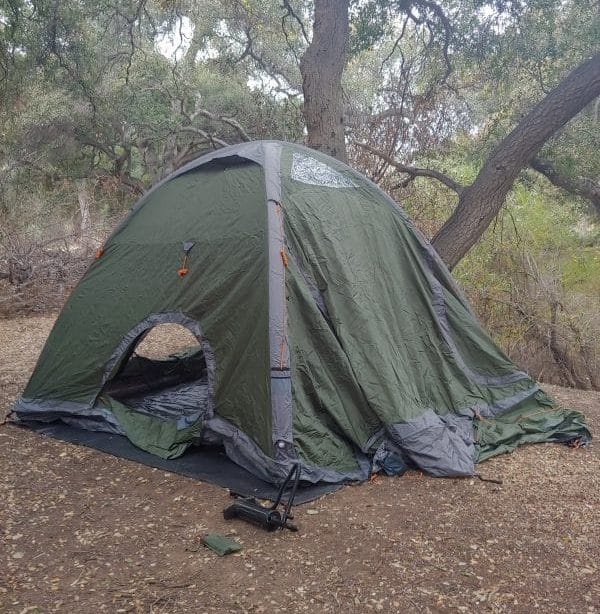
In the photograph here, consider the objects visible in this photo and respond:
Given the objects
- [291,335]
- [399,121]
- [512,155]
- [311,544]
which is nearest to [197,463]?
[291,335]

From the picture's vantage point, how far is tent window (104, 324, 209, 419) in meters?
5.18

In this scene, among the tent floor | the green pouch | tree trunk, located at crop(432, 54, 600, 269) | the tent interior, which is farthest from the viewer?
tree trunk, located at crop(432, 54, 600, 269)

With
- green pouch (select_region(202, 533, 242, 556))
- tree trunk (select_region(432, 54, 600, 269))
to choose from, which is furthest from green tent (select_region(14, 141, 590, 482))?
tree trunk (select_region(432, 54, 600, 269))

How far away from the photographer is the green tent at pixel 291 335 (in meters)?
4.05

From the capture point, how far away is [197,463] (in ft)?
13.8

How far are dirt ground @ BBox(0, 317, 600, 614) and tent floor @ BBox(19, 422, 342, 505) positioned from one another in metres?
0.08

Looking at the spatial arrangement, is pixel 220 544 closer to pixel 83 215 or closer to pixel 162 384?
pixel 162 384

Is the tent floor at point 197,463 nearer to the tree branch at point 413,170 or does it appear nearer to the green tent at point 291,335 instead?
the green tent at point 291,335

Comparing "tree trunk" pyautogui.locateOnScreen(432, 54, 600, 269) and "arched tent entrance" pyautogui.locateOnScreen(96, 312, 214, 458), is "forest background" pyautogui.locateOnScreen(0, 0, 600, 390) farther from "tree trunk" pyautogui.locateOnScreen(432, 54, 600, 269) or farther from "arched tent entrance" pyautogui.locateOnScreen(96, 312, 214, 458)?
"arched tent entrance" pyautogui.locateOnScreen(96, 312, 214, 458)

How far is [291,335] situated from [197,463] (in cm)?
106

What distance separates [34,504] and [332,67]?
545cm

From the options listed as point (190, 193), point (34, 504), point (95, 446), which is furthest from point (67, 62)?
point (34, 504)

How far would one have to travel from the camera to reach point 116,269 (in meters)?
4.97

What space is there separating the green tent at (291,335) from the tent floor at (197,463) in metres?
0.06
